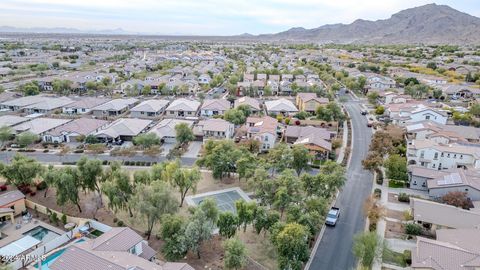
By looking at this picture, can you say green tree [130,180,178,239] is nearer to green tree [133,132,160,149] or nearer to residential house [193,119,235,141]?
green tree [133,132,160,149]

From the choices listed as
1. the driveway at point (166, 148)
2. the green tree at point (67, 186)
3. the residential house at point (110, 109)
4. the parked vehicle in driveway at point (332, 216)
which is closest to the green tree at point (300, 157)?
the parked vehicle in driveway at point (332, 216)

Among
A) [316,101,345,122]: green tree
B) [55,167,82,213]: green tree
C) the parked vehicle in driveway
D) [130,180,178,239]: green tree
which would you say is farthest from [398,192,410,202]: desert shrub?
[55,167,82,213]: green tree

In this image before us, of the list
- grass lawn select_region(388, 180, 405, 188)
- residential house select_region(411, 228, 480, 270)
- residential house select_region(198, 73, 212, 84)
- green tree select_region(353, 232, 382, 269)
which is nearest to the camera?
residential house select_region(411, 228, 480, 270)

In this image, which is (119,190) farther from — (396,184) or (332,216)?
(396,184)

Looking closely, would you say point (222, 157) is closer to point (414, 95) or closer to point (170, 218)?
point (170, 218)

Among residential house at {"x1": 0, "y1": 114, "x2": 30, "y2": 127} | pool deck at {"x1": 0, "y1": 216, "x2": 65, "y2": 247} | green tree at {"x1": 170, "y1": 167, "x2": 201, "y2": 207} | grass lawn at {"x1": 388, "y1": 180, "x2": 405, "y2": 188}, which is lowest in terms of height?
pool deck at {"x1": 0, "y1": 216, "x2": 65, "y2": 247}

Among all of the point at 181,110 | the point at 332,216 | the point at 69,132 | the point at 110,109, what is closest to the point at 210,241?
the point at 332,216

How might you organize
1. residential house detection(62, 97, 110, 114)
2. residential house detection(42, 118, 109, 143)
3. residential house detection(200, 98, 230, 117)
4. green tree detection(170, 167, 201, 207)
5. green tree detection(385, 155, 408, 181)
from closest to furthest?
green tree detection(170, 167, 201, 207)
green tree detection(385, 155, 408, 181)
residential house detection(42, 118, 109, 143)
residential house detection(200, 98, 230, 117)
residential house detection(62, 97, 110, 114)
